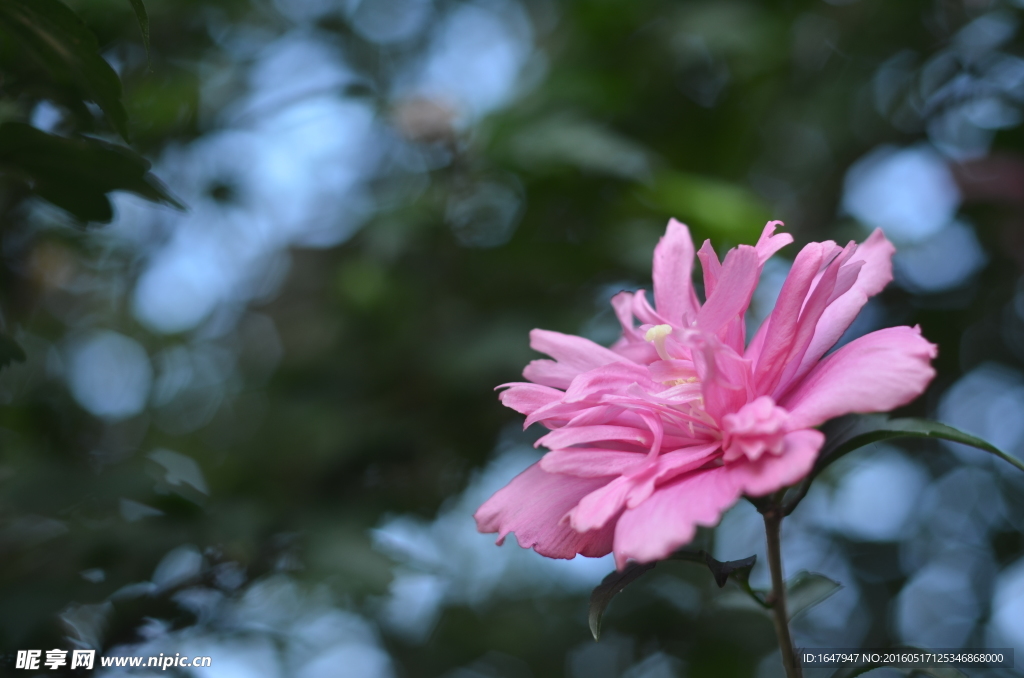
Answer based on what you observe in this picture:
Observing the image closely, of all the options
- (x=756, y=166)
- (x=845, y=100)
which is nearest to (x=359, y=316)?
(x=756, y=166)

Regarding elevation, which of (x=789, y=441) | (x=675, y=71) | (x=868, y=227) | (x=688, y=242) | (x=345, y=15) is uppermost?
(x=345, y=15)

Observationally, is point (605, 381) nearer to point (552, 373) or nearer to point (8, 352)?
point (552, 373)

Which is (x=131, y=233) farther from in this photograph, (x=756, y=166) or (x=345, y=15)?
(x=756, y=166)

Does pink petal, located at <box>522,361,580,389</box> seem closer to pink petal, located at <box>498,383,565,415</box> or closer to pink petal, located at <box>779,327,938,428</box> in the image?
pink petal, located at <box>498,383,565,415</box>

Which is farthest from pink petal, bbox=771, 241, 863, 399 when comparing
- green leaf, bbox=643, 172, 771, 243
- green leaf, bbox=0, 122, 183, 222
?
green leaf, bbox=643, 172, 771, 243

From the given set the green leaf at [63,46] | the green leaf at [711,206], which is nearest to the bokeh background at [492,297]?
the green leaf at [711,206]

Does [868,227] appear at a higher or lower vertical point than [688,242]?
higher

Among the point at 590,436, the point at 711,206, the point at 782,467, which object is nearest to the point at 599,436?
the point at 590,436
